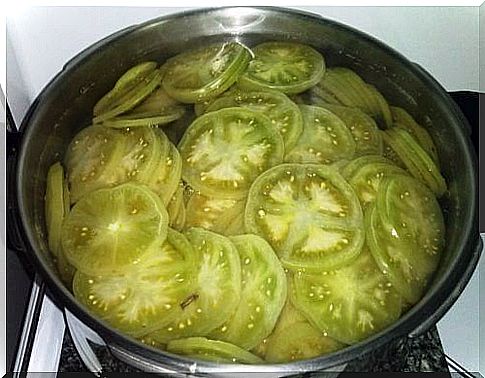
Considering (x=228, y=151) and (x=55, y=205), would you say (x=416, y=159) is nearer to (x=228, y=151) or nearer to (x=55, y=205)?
(x=228, y=151)

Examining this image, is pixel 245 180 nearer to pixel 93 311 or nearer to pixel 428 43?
pixel 93 311

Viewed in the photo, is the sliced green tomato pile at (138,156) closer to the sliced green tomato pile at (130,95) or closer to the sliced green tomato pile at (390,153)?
the sliced green tomato pile at (130,95)

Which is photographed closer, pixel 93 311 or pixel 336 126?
pixel 93 311

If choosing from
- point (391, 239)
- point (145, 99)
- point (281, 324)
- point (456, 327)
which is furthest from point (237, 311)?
point (456, 327)

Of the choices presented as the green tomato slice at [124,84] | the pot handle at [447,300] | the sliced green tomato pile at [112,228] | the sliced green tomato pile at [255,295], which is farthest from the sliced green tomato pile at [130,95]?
the pot handle at [447,300]

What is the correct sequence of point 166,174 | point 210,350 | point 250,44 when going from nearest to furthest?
point 210,350
point 166,174
point 250,44

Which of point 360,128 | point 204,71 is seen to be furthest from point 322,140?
point 204,71
